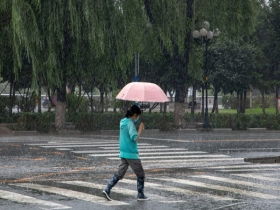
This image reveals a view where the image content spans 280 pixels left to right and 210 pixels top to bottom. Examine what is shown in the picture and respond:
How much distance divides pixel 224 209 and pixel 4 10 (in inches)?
839

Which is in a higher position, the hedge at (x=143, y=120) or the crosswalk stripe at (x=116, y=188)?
the hedge at (x=143, y=120)

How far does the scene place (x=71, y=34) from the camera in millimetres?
33594

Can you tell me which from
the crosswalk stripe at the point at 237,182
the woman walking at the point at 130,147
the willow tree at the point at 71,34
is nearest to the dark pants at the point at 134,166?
the woman walking at the point at 130,147

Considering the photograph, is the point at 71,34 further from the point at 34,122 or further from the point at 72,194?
the point at 72,194

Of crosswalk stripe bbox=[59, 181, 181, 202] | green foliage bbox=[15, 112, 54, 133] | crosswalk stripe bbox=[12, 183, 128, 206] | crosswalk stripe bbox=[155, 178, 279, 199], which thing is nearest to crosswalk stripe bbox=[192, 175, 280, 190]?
crosswalk stripe bbox=[155, 178, 279, 199]

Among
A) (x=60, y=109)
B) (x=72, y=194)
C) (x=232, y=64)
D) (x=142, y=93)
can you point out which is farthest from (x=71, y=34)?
(x=142, y=93)

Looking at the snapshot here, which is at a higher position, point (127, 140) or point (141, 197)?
point (127, 140)

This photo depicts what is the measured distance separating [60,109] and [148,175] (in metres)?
18.8

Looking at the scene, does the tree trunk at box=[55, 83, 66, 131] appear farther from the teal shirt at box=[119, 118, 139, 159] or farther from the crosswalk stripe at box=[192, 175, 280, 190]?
the teal shirt at box=[119, 118, 139, 159]

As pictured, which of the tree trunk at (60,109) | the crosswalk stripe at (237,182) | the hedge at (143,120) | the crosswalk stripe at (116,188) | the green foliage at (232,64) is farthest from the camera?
the green foliage at (232,64)

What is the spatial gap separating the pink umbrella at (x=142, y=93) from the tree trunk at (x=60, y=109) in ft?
73.0

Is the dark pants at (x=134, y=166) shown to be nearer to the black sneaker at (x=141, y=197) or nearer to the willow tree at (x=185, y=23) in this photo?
the black sneaker at (x=141, y=197)

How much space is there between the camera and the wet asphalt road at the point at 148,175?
13.3 m

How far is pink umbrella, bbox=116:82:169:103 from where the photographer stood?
1348cm
